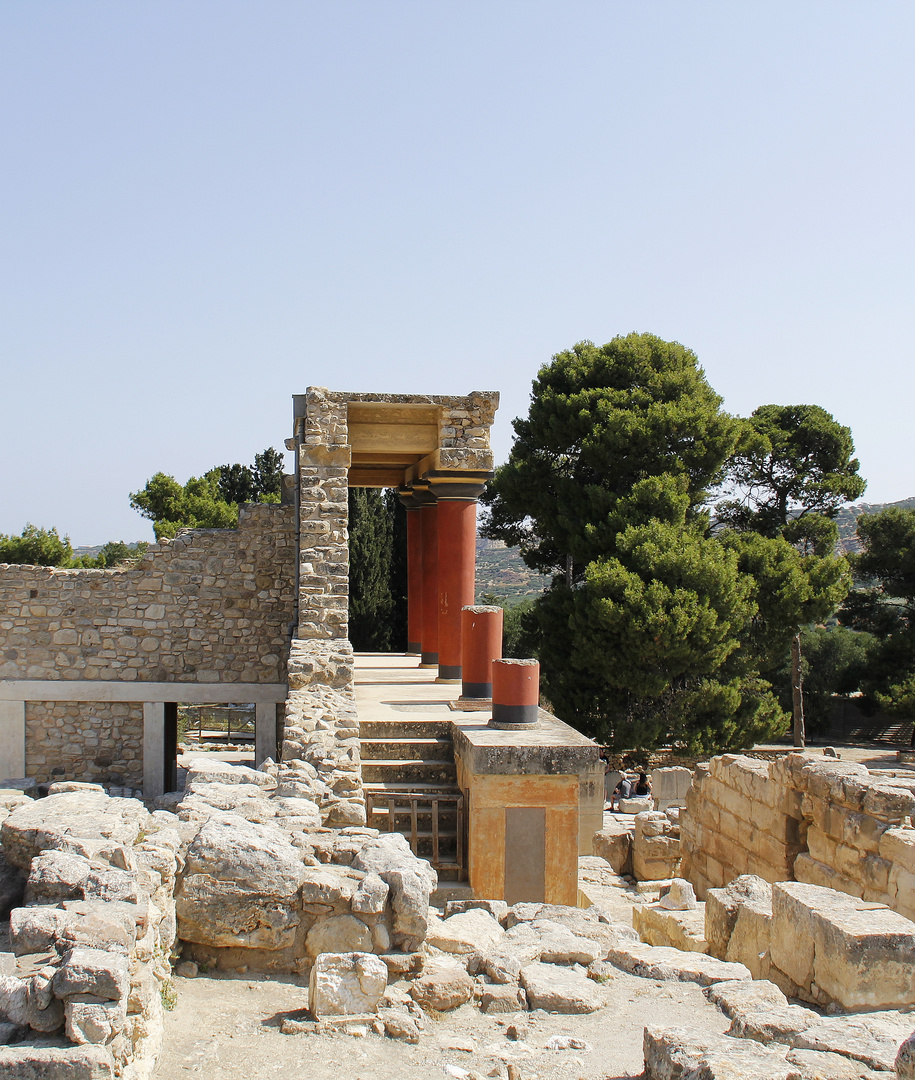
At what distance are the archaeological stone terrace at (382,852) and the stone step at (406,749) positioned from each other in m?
0.02

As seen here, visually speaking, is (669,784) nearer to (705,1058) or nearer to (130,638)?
(130,638)

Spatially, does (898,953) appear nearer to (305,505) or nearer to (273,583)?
(305,505)

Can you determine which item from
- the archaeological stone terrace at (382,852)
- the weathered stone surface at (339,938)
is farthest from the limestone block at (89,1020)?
the weathered stone surface at (339,938)

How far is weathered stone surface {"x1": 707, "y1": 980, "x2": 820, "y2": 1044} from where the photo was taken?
11.6 ft

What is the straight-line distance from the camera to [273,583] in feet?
46.5

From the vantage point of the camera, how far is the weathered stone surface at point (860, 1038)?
10.8 ft

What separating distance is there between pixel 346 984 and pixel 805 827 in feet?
16.9

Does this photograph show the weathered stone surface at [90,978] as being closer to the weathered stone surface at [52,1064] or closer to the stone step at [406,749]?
the weathered stone surface at [52,1064]

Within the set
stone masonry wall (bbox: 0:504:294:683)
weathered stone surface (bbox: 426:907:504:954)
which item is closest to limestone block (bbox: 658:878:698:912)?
weathered stone surface (bbox: 426:907:504:954)

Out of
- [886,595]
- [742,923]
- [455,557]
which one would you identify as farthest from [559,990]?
[886,595]

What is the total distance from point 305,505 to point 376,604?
12.7 meters

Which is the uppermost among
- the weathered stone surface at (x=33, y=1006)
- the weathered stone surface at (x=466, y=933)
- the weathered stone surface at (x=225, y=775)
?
the weathered stone surface at (x=33, y=1006)

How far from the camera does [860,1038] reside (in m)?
3.51

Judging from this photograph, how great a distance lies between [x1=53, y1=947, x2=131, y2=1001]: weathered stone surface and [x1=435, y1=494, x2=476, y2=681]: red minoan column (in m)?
9.44
